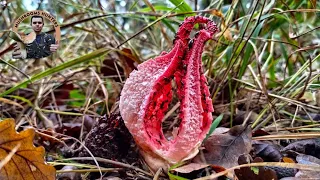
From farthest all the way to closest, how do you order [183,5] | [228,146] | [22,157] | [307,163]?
[183,5], [228,146], [307,163], [22,157]

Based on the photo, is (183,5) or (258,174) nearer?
(258,174)

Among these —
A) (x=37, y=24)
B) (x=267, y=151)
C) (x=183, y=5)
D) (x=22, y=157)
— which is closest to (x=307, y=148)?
A: (x=267, y=151)

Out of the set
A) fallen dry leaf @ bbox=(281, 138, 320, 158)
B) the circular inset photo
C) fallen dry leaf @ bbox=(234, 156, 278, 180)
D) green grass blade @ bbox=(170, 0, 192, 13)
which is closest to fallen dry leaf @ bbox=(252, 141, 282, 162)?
fallen dry leaf @ bbox=(281, 138, 320, 158)

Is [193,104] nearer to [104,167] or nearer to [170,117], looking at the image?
[104,167]

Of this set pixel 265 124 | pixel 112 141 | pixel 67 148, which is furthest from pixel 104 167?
pixel 265 124

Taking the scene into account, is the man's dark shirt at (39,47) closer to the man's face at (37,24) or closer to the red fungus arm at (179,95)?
the man's face at (37,24)

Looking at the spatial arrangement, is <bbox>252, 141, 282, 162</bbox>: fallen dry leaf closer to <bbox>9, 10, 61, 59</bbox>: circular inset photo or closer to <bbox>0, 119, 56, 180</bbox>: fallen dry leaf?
<bbox>0, 119, 56, 180</bbox>: fallen dry leaf

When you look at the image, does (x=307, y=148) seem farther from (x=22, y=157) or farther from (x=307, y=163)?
(x=22, y=157)
